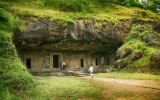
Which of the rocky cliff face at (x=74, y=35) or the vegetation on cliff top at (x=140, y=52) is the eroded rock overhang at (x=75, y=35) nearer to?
the rocky cliff face at (x=74, y=35)

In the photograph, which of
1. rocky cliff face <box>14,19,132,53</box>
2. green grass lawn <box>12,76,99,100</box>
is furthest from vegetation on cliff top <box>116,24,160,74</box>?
green grass lawn <box>12,76,99,100</box>

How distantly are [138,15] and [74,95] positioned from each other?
18642 mm

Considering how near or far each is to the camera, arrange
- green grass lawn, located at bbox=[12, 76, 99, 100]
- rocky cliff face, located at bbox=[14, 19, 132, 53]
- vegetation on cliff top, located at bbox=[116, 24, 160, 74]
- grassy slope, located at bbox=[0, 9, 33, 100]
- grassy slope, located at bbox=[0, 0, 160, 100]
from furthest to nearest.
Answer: rocky cliff face, located at bbox=[14, 19, 132, 53], vegetation on cliff top, located at bbox=[116, 24, 160, 74], grassy slope, located at bbox=[0, 0, 160, 100], grassy slope, located at bbox=[0, 9, 33, 100], green grass lawn, located at bbox=[12, 76, 99, 100]

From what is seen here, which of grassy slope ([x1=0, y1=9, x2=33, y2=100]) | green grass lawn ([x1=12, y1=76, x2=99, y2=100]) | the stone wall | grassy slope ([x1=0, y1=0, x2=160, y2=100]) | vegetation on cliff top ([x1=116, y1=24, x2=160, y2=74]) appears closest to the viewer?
green grass lawn ([x1=12, y1=76, x2=99, y2=100])

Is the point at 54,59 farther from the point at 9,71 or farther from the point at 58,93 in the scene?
the point at 58,93

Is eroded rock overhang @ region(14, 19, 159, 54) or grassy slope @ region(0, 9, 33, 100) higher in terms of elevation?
eroded rock overhang @ region(14, 19, 159, 54)

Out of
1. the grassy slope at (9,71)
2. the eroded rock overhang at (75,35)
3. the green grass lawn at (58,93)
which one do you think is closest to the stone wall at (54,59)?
the eroded rock overhang at (75,35)

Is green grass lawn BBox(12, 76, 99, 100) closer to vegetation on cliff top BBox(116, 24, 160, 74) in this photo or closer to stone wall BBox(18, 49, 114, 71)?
vegetation on cliff top BBox(116, 24, 160, 74)

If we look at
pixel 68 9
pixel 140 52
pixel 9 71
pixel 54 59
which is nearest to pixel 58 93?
pixel 9 71

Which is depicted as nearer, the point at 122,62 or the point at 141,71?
the point at 141,71

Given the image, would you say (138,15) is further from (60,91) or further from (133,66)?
(60,91)

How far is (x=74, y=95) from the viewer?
28.5ft

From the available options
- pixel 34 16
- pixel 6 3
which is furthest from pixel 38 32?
pixel 6 3

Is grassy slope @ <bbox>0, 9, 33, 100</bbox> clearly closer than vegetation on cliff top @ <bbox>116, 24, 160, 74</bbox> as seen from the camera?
Yes
